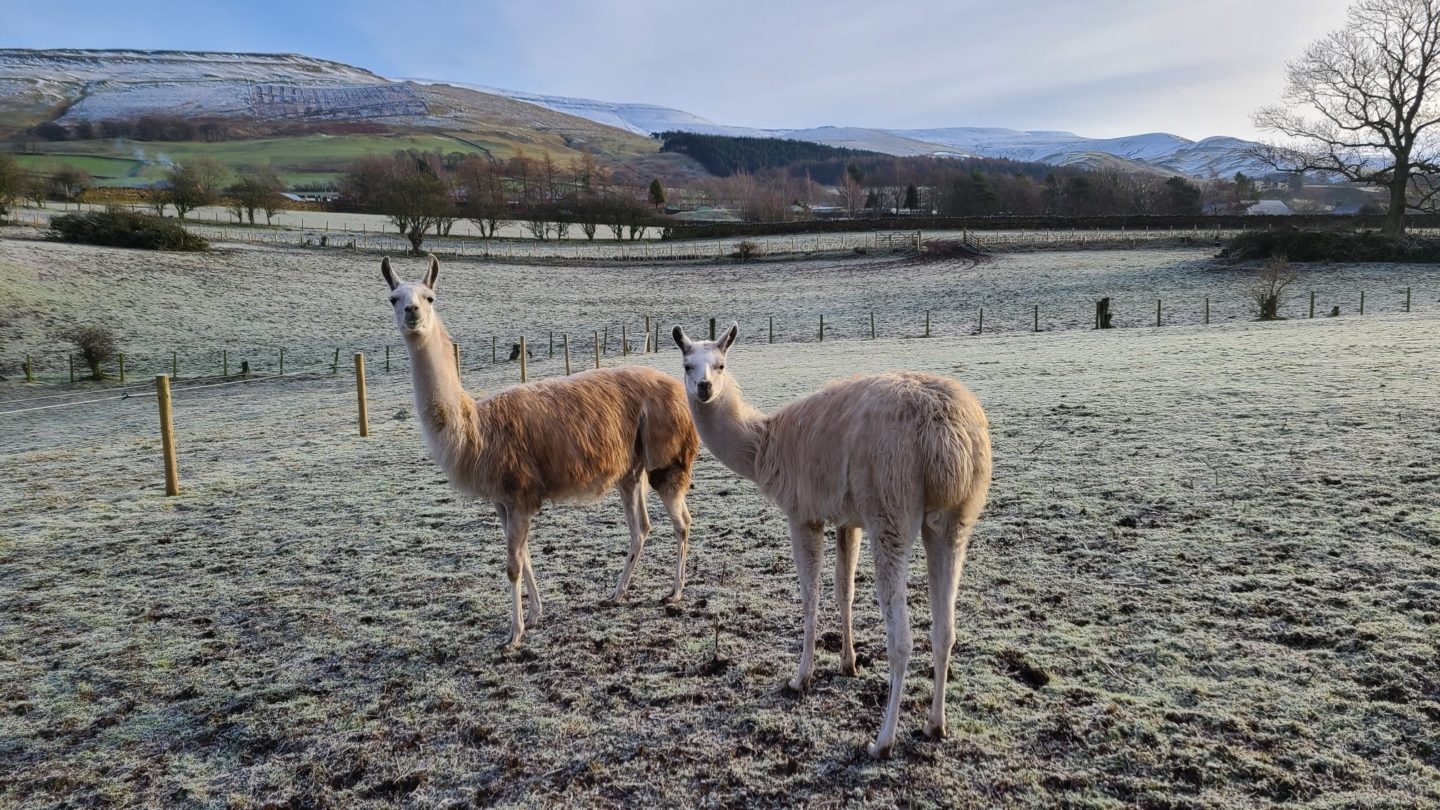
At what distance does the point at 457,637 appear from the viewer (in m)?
5.16

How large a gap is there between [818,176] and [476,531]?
17048 centimetres

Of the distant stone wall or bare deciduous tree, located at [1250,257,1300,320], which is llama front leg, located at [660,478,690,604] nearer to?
bare deciduous tree, located at [1250,257,1300,320]

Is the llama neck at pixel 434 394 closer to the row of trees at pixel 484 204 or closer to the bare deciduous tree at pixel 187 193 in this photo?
the row of trees at pixel 484 204

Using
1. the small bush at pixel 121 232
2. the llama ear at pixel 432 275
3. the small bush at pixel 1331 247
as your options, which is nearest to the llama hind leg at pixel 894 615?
the llama ear at pixel 432 275

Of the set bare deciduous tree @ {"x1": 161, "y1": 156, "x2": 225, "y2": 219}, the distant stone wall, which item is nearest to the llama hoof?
bare deciduous tree @ {"x1": 161, "y1": 156, "x2": 225, "y2": 219}

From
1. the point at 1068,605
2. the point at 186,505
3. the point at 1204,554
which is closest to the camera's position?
the point at 1068,605

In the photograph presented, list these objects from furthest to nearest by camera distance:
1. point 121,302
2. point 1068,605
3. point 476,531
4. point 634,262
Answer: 1. point 634,262
2. point 121,302
3. point 476,531
4. point 1068,605

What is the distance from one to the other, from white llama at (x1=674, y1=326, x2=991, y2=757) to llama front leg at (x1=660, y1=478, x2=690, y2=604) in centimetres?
151

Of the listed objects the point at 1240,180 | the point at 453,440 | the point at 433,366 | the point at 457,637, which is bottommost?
the point at 457,637

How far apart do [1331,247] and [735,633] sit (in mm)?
40513

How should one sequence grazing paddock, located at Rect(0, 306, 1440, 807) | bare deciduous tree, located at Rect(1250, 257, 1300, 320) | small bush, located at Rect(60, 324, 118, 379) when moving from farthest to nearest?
bare deciduous tree, located at Rect(1250, 257, 1300, 320)
small bush, located at Rect(60, 324, 118, 379)
grazing paddock, located at Rect(0, 306, 1440, 807)

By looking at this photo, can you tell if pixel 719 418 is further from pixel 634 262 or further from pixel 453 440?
pixel 634 262

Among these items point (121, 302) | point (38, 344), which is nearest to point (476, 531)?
point (38, 344)

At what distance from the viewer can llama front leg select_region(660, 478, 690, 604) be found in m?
5.65
